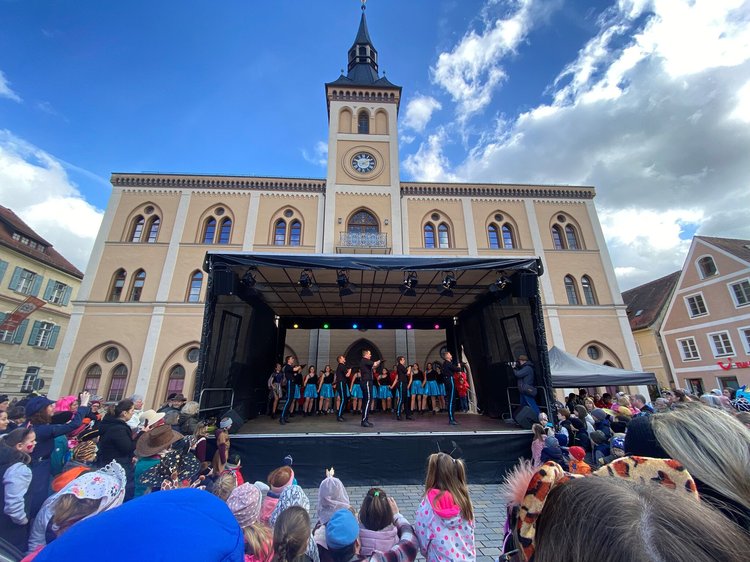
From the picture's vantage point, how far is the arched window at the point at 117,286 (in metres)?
16.0

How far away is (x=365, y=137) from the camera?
20047mm

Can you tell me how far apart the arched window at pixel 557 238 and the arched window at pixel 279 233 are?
15568mm

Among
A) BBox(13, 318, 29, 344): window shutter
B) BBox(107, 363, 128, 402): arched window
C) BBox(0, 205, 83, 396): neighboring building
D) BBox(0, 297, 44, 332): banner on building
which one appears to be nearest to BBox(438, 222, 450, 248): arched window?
BBox(107, 363, 128, 402): arched window

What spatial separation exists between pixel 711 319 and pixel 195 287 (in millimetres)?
29480

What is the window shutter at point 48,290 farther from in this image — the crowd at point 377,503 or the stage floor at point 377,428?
the crowd at point 377,503

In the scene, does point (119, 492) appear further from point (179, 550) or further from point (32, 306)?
point (32, 306)

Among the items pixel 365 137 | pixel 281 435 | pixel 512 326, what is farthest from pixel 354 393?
pixel 365 137

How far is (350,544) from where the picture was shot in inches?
88.0

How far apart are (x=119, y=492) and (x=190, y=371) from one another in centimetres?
1414

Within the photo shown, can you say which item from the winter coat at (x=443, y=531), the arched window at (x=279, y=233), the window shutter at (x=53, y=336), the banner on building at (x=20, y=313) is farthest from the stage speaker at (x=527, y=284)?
the window shutter at (x=53, y=336)

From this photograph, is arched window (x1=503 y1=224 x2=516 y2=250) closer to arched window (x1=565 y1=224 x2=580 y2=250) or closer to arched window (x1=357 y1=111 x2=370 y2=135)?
arched window (x1=565 y1=224 x2=580 y2=250)

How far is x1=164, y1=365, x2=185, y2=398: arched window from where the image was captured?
14.8 m

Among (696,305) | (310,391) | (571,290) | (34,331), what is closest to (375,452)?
(310,391)

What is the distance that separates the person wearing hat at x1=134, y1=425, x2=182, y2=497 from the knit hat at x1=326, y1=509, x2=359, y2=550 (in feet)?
8.49
